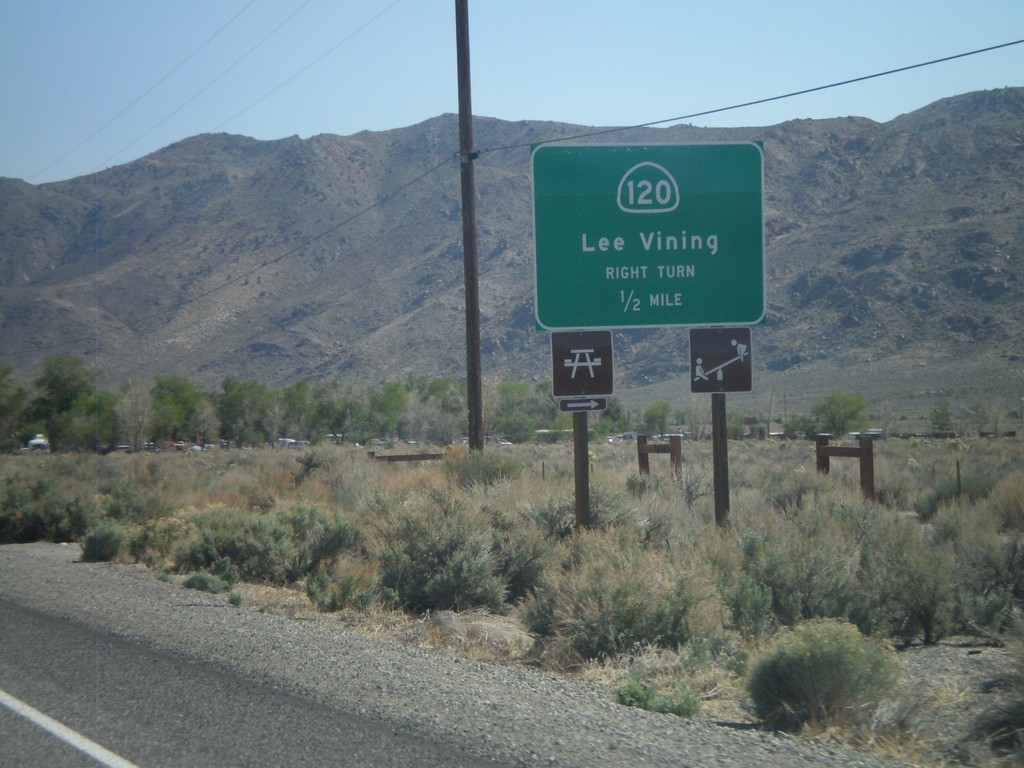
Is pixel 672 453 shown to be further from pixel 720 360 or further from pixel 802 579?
pixel 802 579

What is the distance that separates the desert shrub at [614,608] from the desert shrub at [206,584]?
493cm

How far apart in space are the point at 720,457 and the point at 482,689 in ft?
24.0

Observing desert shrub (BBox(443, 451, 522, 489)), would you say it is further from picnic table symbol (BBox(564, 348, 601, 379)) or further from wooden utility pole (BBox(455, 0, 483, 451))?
picnic table symbol (BBox(564, 348, 601, 379))

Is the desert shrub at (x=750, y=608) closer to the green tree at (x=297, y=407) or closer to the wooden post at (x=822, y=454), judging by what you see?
the wooden post at (x=822, y=454)

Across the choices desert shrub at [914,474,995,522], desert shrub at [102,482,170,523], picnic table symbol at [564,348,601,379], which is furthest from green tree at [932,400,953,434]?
picnic table symbol at [564,348,601,379]

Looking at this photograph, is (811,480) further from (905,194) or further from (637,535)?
(905,194)

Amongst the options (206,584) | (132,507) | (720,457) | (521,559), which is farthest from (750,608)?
(132,507)

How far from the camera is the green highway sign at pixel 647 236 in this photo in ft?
45.2

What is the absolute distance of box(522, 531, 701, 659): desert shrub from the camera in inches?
368

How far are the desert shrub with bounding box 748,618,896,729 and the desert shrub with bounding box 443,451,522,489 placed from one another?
1193cm

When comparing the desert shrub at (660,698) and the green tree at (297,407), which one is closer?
the desert shrub at (660,698)

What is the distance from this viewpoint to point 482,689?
7.81 m

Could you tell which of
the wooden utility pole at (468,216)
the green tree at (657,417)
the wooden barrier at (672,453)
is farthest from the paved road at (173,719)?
the green tree at (657,417)

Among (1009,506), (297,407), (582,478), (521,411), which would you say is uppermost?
(297,407)
